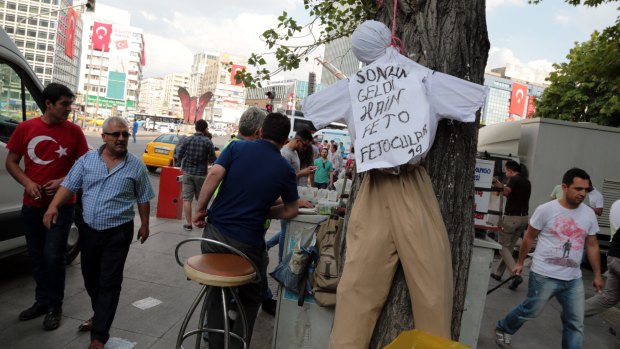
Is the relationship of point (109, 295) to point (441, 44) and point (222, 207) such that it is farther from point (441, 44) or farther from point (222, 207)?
point (441, 44)

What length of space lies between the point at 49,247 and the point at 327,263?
2.42 meters

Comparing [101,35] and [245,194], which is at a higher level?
[101,35]

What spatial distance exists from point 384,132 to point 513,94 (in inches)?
2588

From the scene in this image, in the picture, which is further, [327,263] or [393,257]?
[327,263]

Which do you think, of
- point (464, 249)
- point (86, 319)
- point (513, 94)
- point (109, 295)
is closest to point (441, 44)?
point (464, 249)

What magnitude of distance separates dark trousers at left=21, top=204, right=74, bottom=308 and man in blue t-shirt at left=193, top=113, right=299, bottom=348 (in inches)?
58.0

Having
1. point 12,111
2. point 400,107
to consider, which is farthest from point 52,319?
point 400,107

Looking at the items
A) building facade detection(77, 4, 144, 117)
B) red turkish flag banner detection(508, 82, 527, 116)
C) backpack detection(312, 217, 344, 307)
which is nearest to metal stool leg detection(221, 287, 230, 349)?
backpack detection(312, 217, 344, 307)

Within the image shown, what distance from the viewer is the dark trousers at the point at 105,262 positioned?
3.69m

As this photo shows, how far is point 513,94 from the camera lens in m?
62.2

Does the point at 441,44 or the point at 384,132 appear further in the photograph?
the point at 441,44

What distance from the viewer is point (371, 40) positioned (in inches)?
100

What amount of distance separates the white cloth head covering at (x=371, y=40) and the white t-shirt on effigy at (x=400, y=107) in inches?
1.8

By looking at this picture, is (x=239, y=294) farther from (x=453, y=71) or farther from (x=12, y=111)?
Answer: (x=12, y=111)
